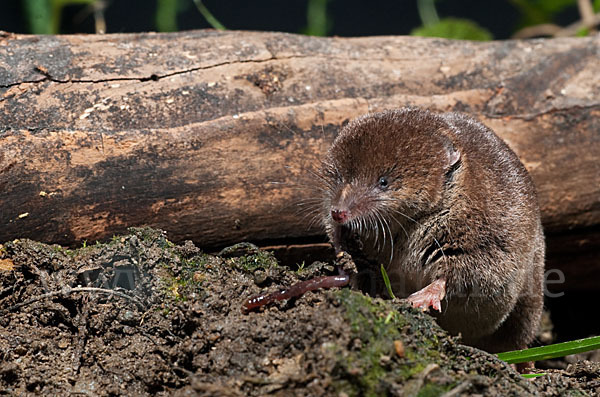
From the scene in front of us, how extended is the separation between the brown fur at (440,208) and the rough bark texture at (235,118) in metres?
0.52

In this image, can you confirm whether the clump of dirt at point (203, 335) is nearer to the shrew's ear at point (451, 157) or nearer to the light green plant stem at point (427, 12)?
the shrew's ear at point (451, 157)

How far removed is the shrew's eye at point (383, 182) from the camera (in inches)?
123

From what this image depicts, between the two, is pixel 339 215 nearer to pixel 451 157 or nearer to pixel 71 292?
pixel 451 157

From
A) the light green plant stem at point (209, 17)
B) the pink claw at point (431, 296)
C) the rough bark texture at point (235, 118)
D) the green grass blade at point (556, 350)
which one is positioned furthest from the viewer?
the light green plant stem at point (209, 17)

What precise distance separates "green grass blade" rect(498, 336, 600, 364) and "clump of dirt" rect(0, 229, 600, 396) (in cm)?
11

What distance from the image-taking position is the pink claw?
10.1 feet

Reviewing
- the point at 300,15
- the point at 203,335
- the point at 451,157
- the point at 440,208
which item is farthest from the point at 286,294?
the point at 300,15

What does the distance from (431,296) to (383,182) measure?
0.58 m

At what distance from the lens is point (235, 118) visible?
3.69 meters

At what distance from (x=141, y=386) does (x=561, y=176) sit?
9.21 feet

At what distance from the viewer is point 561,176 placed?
13.4 ft

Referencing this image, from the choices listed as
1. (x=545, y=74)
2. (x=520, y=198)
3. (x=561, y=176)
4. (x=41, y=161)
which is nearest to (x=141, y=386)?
(x=41, y=161)

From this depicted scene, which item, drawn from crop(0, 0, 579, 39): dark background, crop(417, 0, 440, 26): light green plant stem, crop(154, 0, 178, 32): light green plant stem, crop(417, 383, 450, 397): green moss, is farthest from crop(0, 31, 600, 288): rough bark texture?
crop(0, 0, 579, 39): dark background

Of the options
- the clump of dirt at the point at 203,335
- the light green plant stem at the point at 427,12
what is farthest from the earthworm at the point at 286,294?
the light green plant stem at the point at 427,12
